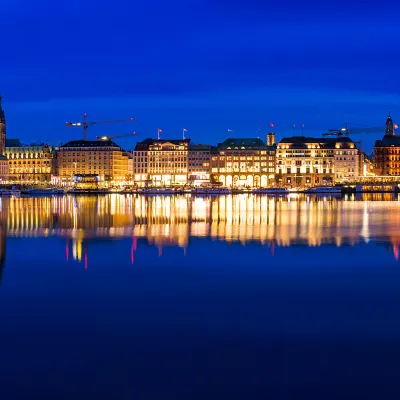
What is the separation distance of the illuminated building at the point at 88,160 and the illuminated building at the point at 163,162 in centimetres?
889

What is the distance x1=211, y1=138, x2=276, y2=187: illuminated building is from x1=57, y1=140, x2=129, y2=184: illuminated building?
27855 mm

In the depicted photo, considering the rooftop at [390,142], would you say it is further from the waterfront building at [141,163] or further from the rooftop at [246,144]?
the waterfront building at [141,163]

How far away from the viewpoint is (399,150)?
19162cm

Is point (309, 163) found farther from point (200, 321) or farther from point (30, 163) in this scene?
point (200, 321)

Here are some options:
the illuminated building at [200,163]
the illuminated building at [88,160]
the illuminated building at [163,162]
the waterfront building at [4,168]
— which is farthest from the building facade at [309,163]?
the waterfront building at [4,168]

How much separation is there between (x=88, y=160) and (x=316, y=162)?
196 ft

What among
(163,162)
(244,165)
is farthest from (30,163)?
(244,165)

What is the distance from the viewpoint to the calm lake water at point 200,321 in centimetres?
1240

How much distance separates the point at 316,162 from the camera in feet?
583

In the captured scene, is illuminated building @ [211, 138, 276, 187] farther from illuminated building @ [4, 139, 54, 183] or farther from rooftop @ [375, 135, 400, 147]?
illuminated building @ [4, 139, 54, 183]

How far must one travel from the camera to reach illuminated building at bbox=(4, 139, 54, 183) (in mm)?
194625

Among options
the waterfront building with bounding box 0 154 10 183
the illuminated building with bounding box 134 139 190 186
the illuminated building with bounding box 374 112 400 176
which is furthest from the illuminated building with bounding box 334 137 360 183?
the waterfront building with bounding box 0 154 10 183

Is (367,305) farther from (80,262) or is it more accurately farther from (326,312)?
(80,262)

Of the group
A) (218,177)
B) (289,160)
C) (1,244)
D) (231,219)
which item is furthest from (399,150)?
(1,244)
